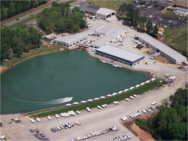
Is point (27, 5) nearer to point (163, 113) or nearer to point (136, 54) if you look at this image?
point (136, 54)

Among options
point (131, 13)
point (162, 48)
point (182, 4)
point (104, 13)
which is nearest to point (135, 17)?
point (131, 13)

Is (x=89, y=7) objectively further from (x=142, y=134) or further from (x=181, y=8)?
(x=142, y=134)

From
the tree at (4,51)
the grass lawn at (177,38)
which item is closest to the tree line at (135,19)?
the grass lawn at (177,38)

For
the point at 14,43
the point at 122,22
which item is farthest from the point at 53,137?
the point at 122,22

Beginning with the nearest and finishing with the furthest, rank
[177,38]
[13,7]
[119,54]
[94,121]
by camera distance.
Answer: [94,121] < [119,54] < [177,38] < [13,7]

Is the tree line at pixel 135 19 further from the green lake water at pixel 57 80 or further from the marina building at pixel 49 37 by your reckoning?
the marina building at pixel 49 37

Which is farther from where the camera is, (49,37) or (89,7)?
(89,7)
